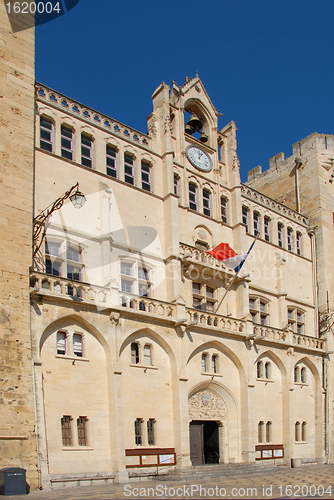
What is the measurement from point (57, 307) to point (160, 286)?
6.41 m

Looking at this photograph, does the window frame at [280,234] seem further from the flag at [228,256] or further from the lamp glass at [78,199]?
the lamp glass at [78,199]

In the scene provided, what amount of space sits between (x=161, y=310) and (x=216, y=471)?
697 centimetres

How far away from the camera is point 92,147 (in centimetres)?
2606

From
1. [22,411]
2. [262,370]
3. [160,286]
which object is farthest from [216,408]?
[22,411]

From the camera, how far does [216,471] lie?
23.4 m

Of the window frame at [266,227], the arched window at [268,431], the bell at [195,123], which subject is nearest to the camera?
the arched window at [268,431]

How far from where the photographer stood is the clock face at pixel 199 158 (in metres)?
30.4

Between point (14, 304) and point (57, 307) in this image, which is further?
point (57, 307)

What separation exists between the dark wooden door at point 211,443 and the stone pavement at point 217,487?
74.2 inches

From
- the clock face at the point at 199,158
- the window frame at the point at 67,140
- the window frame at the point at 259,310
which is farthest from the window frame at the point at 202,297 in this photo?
the window frame at the point at 67,140

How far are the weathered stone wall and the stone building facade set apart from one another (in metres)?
0.55

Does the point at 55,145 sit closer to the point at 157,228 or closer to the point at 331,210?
the point at 157,228

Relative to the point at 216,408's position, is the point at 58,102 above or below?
above

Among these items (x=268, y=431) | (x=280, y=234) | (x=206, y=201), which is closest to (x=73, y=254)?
(x=206, y=201)
